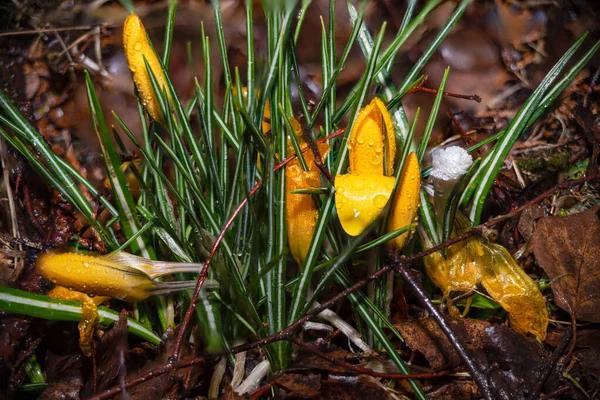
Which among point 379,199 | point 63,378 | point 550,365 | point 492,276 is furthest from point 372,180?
point 63,378

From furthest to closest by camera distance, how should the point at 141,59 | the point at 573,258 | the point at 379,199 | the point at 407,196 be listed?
the point at 573,258, the point at 141,59, the point at 407,196, the point at 379,199

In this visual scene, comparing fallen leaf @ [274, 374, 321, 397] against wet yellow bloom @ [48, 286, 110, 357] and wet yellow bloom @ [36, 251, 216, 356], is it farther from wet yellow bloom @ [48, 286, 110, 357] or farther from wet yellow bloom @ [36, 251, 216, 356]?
wet yellow bloom @ [48, 286, 110, 357]

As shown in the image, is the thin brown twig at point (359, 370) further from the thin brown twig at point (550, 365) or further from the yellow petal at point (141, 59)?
the yellow petal at point (141, 59)

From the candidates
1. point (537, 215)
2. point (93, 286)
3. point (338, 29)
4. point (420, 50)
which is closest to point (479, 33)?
point (420, 50)

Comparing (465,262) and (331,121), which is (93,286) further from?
(465,262)

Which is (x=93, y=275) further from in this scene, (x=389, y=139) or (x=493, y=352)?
(x=493, y=352)

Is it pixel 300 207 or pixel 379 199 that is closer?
pixel 379 199
